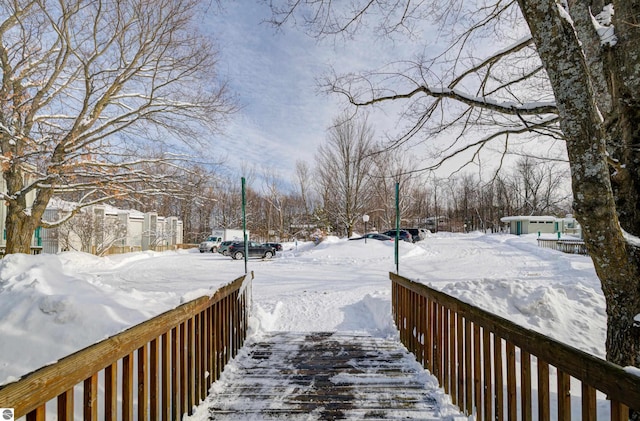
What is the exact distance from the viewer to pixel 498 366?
2014mm

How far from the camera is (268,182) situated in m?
37.7

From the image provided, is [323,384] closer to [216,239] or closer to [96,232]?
[96,232]

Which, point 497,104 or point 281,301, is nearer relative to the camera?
point 497,104

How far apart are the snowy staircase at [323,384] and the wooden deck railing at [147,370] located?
245mm

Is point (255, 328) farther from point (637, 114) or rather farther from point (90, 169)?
point (90, 169)

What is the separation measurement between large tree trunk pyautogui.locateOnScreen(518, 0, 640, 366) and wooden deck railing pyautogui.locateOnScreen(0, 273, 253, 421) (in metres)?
2.96

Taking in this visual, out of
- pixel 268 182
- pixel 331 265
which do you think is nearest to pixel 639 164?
pixel 331 265

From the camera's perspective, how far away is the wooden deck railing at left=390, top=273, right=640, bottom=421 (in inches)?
51.0

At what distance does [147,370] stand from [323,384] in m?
1.48

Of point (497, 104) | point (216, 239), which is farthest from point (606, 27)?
point (216, 239)

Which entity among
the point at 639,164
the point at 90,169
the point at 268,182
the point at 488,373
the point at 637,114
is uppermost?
the point at 268,182

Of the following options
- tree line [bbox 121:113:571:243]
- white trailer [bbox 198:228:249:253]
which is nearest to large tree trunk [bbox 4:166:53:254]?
tree line [bbox 121:113:571:243]

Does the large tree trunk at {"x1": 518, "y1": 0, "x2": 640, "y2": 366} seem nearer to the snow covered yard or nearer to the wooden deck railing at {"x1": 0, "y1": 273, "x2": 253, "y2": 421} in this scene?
the snow covered yard

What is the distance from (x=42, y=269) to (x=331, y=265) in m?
10.5
